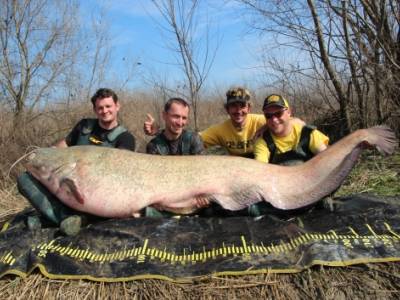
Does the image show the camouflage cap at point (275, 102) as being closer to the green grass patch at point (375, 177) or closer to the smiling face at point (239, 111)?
the smiling face at point (239, 111)

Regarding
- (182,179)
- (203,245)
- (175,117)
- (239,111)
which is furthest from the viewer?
(239,111)

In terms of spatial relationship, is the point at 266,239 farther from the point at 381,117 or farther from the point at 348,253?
the point at 381,117

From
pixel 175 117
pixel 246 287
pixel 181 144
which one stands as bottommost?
pixel 246 287

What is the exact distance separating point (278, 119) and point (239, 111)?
60cm

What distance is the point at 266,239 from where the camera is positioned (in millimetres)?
2912

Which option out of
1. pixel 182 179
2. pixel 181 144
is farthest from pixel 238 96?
pixel 182 179

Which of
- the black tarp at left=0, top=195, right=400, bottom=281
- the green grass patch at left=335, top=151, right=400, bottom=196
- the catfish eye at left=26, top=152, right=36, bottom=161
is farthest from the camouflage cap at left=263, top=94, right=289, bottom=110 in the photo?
the catfish eye at left=26, top=152, right=36, bottom=161

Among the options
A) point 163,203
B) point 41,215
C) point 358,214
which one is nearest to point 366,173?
point 358,214

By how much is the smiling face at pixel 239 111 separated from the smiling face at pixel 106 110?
125 centimetres

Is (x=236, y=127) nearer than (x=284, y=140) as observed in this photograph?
No

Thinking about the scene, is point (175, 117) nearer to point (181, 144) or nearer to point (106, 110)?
point (181, 144)

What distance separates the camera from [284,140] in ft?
13.0

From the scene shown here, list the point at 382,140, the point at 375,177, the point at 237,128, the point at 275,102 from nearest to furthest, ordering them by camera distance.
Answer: the point at 382,140 < the point at 275,102 < the point at 237,128 < the point at 375,177

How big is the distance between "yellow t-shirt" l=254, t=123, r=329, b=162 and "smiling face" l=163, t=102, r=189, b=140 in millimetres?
791
